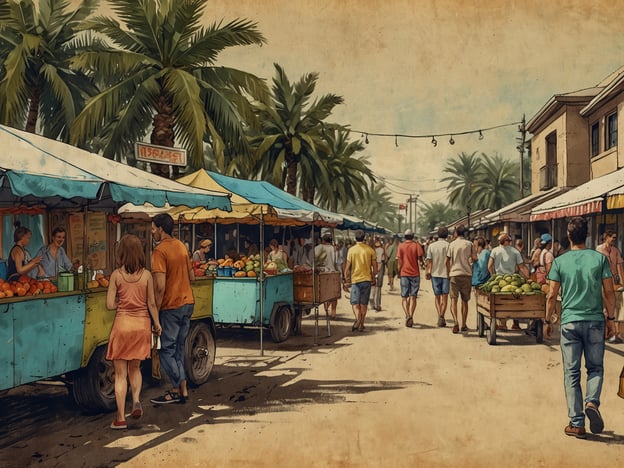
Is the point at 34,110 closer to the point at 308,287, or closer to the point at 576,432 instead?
the point at 308,287

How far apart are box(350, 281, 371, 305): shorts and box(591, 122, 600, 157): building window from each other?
15554 millimetres

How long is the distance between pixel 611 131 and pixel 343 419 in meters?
20.0

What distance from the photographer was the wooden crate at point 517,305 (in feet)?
36.7

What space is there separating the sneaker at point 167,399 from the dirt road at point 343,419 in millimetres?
68

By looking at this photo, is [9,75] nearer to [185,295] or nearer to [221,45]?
[221,45]

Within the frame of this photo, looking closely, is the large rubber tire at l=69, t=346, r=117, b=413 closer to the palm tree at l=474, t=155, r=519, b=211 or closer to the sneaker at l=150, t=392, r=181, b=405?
the sneaker at l=150, t=392, r=181, b=405

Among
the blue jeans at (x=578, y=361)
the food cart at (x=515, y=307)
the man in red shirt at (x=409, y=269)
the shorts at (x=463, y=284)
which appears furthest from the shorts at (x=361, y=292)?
the blue jeans at (x=578, y=361)

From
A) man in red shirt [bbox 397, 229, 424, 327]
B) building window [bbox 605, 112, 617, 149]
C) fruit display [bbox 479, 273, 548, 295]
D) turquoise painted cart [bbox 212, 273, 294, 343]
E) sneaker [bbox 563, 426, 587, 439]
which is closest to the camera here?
sneaker [bbox 563, 426, 587, 439]

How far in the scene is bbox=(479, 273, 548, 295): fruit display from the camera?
11305 millimetres

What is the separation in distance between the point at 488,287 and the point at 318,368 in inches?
157

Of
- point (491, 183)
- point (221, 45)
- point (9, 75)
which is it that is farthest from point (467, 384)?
point (491, 183)

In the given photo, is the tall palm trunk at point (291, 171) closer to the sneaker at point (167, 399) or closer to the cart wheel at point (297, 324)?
the cart wheel at point (297, 324)

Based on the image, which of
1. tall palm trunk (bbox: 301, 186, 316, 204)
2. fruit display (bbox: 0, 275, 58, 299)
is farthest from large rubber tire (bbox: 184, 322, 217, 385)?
tall palm trunk (bbox: 301, 186, 316, 204)

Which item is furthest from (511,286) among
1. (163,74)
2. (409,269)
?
(163,74)
